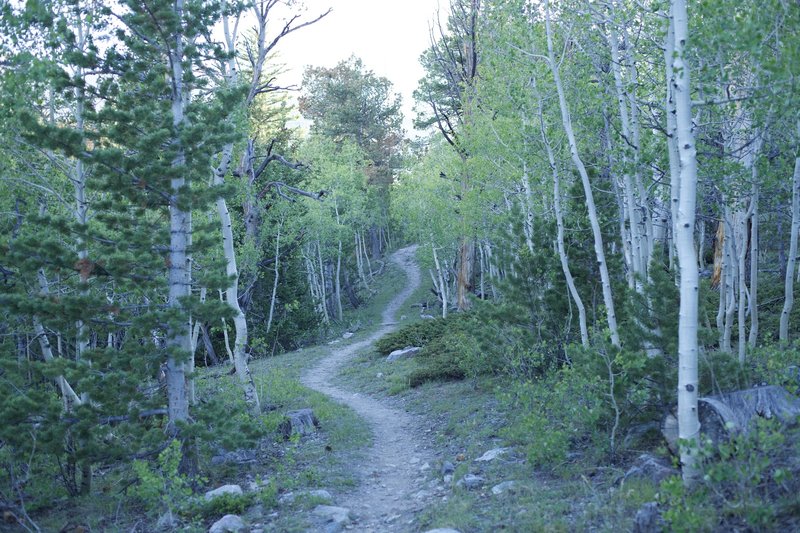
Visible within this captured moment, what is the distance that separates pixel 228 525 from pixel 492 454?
11.5 ft

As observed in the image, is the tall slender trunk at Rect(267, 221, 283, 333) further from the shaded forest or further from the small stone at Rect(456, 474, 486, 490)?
the small stone at Rect(456, 474, 486, 490)

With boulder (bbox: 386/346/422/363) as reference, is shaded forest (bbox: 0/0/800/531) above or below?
above

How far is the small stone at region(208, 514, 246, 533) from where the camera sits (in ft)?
21.4

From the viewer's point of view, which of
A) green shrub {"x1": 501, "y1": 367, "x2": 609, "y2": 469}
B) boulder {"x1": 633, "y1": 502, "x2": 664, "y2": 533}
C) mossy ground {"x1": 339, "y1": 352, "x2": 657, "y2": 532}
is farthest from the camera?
green shrub {"x1": 501, "y1": 367, "x2": 609, "y2": 469}

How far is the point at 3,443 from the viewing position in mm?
7922

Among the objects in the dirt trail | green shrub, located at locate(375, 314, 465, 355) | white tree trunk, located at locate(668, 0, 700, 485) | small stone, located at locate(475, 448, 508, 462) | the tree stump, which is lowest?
the dirt trail

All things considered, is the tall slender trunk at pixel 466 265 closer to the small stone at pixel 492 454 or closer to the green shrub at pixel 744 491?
the small stone at pixel 492 454

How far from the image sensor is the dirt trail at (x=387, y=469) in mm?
7070

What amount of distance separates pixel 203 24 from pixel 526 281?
6273 millimetres

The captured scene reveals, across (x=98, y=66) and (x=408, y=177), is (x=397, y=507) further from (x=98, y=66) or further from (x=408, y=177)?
(x=408, y=177)

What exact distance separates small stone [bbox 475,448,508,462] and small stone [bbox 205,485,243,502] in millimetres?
3098

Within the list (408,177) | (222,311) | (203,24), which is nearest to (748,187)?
(222,311)

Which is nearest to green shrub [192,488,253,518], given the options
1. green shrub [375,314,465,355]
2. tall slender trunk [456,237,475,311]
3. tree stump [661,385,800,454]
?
tree stump [661,385,800,454]

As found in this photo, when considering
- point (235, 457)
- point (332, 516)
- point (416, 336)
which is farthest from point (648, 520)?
point (416, 336)
